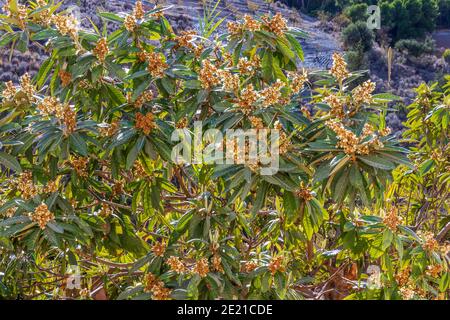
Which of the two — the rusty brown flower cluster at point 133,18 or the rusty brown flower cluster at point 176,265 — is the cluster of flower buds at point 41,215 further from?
the rusty brown flower cluster at point 133,18

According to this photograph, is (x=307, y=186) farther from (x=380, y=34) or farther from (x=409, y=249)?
(x=380, y=34)

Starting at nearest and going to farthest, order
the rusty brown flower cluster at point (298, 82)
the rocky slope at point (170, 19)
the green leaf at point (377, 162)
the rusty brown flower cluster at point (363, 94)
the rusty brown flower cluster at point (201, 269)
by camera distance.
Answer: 1. the green leaf at point (377, 162)
2. the rusty brown flower cluster at point (201, 269)
3. the rusty brown flower cluster at point (363, 94)
4. the rusty brown flower cluster at point (298, 82)
5. the rocky slope at point (170, 19)

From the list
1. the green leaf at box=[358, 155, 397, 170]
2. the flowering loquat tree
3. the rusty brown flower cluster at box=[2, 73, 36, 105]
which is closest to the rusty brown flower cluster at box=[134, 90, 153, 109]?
the flowering loquat tree

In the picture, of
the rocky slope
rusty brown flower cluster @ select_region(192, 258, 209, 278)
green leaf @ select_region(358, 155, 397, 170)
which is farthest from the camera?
the rocky slope

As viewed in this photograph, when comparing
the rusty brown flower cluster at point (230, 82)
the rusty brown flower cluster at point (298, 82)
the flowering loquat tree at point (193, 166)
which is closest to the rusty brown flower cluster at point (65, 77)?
the flowering loquat tree at point (193, 166)

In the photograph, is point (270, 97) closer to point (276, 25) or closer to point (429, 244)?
point (276, 25)

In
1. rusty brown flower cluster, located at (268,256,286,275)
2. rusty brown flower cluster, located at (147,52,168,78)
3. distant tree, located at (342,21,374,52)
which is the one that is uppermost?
rusty brown flower cluster, located at (147,52,168,78)

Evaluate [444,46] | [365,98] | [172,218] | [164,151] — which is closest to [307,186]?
[365,98]

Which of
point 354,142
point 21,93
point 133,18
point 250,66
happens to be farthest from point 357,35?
point 354,142

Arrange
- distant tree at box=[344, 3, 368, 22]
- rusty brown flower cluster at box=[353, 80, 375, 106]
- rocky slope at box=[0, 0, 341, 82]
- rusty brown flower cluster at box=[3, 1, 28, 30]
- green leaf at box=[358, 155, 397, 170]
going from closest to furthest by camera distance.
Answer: green leaf at box=[358, 155, 397, 170]
rusty brown flower cluster at box=[353, 80, 375, 106]
rusty brown flower cluster at box=[3, 1, 28, 30]
rocky slope at box=[0, 0, 341, 82]
distant tree at box=[344, 3, 368, 22]

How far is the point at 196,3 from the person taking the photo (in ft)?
35.1

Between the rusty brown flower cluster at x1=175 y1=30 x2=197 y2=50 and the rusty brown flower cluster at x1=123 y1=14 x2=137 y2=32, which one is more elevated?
the rusty brown flower cluster at x1=123 y1=14 x2=137 y2=32

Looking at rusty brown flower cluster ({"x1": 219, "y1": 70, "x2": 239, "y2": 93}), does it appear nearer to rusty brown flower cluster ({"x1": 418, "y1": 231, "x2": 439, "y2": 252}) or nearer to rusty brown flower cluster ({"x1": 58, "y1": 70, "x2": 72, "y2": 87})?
rusty brown flower cluster ({"x1": 58, "y1": 70, "x2": 72, "y2": 87})
